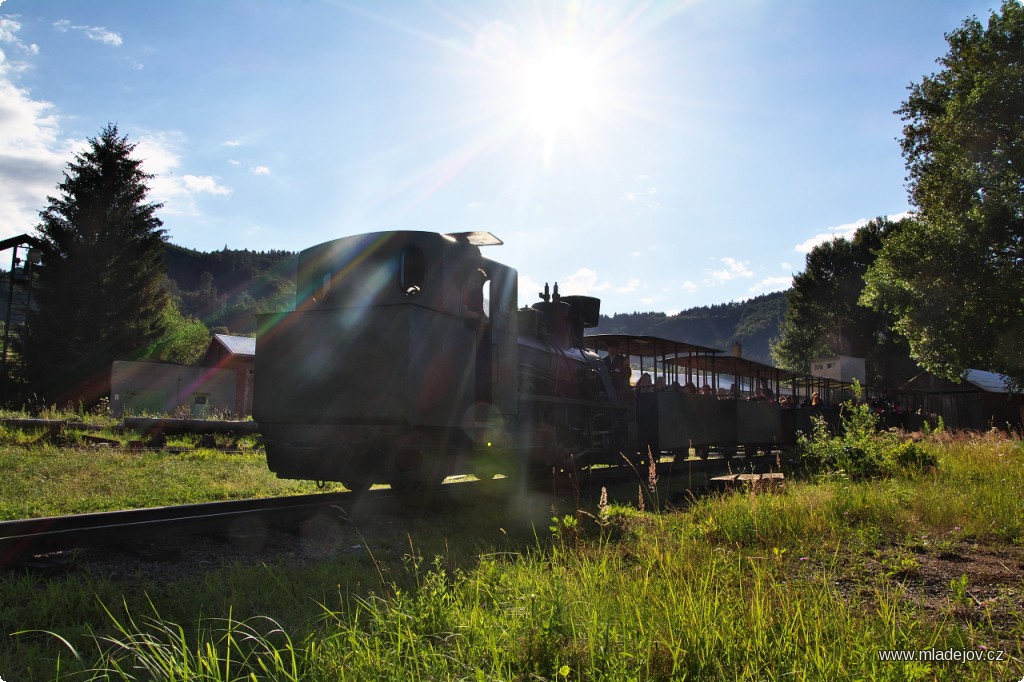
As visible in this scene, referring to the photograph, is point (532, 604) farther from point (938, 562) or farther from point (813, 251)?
point (813, 251)

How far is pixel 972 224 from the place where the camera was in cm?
2305

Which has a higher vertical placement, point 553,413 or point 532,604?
point 553,413

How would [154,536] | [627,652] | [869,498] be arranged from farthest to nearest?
[869,498] < [154,536] < [627,652]

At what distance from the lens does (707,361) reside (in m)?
18.6

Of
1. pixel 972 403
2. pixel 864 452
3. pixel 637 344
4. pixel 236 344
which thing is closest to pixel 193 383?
pixel 236 344

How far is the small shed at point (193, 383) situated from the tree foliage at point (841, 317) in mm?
43541

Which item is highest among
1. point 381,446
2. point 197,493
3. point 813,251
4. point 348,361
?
point 813,251

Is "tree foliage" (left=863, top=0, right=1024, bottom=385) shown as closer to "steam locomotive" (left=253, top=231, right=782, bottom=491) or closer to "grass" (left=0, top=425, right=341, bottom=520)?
"steam locomotive" (left=253, top=231, right=782, bottom=491)

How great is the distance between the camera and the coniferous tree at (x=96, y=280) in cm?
3244

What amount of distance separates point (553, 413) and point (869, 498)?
16.3ft

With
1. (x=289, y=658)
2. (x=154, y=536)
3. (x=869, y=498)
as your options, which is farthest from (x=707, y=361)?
(x=289, y=658)

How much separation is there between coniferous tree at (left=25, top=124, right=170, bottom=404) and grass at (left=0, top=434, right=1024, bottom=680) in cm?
3274

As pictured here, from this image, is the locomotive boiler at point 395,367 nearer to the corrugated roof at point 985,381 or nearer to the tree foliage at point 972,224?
the tree foliage at point 972,224

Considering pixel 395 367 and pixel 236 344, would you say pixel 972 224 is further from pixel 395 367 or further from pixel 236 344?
pixel 236 344
